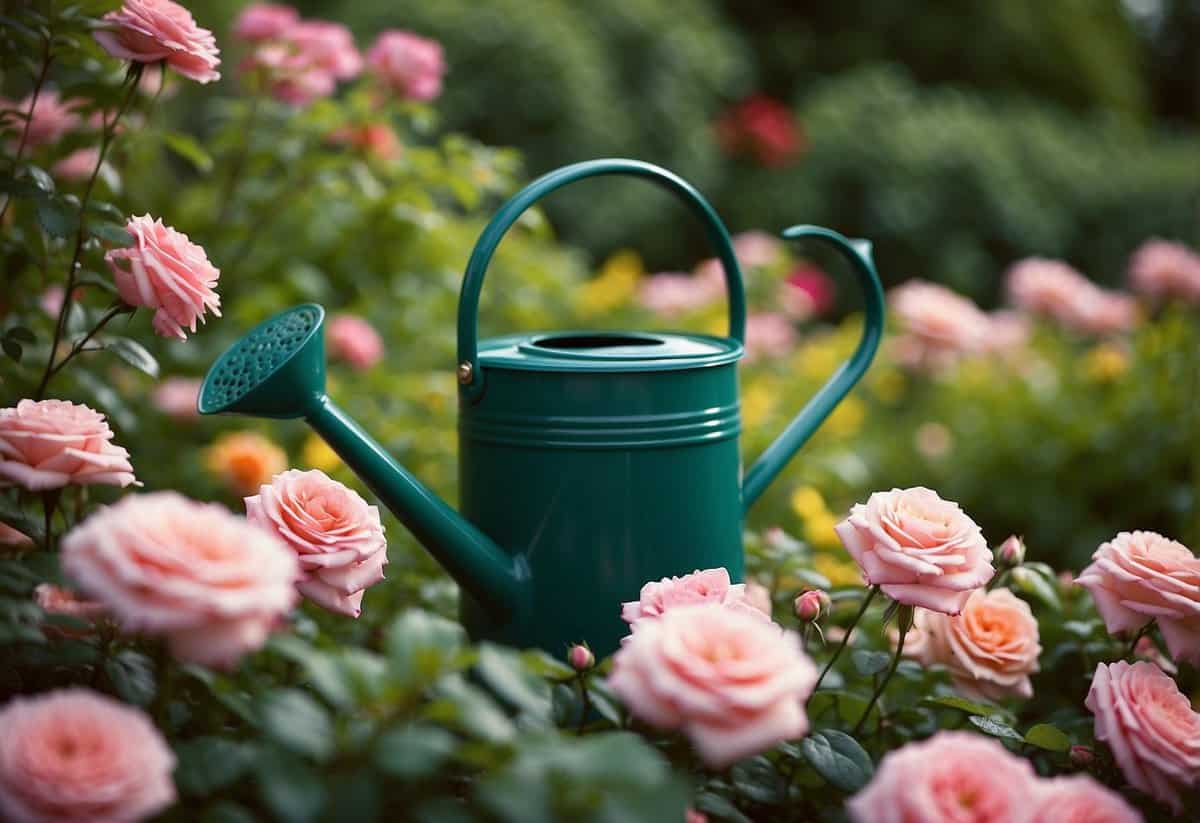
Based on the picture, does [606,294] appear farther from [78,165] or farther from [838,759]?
[838,759]

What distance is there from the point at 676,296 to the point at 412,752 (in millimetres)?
2286

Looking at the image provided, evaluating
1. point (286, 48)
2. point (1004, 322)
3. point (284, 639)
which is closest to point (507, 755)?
point (284, 639)

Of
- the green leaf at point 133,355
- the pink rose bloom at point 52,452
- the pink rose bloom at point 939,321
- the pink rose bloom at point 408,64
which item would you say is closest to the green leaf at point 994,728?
the pink rose bloom at point 52,452

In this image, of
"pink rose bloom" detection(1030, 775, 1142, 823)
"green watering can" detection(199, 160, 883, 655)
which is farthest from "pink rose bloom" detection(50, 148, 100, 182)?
"pink rose bloom" detection(1030, 775, 1142, 823)

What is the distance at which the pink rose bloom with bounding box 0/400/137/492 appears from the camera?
0.95 meters

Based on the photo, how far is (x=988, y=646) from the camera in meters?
1.23

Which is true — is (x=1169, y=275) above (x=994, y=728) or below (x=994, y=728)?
above

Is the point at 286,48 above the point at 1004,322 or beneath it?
above

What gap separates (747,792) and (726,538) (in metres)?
0.41

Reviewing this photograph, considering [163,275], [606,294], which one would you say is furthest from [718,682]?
[606,294]

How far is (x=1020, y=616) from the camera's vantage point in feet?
4.15

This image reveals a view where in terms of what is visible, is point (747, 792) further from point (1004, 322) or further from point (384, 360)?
point (1004, 322)

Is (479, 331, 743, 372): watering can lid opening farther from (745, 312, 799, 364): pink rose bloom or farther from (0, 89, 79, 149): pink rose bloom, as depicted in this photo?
(745, 312, 799, 364): pink rose bloom

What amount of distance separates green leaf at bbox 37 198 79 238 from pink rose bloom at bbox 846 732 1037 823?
955 millimetres
